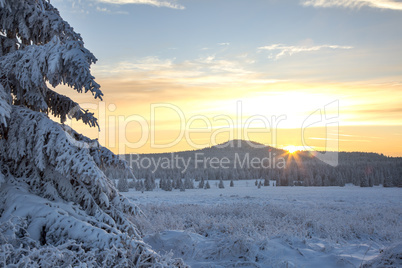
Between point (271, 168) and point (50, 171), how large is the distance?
350 ft

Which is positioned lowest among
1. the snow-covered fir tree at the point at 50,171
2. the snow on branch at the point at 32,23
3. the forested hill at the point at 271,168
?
the forested hill at the point at 271,168

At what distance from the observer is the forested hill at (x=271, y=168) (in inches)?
3086

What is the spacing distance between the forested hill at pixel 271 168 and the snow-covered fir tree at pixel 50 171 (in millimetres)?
65811

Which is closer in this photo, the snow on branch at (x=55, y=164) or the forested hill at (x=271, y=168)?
the snow on branch at (x=55, y=164)

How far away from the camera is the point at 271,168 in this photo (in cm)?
10688

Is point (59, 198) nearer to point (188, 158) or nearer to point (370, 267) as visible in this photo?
point (370, 267)

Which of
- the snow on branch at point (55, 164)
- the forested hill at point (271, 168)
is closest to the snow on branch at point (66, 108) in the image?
the snow on branch at point (55, 164)

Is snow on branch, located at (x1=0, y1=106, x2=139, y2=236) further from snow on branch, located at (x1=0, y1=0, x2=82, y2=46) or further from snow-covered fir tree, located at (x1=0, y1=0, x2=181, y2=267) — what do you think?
snow on branch, located at (x1=0, y1=0, x2=82, y2=46)

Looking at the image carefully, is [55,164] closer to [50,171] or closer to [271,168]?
[50,171]

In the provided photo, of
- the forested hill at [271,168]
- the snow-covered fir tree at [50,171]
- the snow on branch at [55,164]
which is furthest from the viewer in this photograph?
the forested hill at [271,168]

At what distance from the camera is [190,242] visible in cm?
834

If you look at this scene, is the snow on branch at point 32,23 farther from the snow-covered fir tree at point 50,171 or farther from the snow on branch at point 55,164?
the snow on branch at point 55,164

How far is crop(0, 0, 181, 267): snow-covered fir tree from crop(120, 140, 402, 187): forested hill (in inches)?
2591

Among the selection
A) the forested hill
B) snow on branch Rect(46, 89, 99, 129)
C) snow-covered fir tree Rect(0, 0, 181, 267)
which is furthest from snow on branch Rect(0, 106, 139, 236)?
the forested hill
